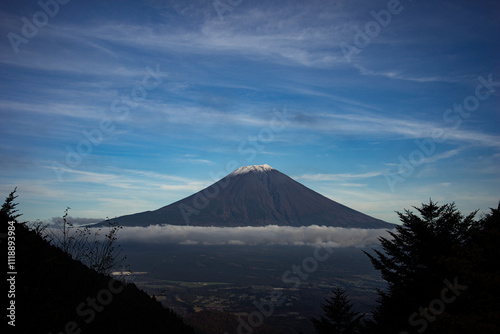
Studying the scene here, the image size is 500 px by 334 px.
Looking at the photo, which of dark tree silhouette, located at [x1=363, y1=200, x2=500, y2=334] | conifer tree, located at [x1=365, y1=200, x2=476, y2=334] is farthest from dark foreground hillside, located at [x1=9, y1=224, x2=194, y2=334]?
conifer tree, located at [x1=365, y1=200, x2=476, y2=334]

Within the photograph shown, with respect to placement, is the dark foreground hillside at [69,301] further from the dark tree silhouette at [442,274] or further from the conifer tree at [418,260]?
the conifer tree at [418,260]

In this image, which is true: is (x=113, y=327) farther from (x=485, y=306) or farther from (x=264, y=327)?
(x=264, y=327)

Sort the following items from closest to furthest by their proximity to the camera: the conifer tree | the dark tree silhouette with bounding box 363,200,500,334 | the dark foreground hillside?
1. the dark foreground hillside
2. the dark tree silhouette with bounding box 363,200,500,334
3. the conifer tree

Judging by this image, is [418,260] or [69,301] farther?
[418,260]


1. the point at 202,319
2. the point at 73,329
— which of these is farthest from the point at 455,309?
the point at 202,319

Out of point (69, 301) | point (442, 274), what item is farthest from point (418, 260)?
point (69, 301)

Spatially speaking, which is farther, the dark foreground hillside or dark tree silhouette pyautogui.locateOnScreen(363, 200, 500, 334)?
dark tree silhouette pyautogui.locateOnScreen(363, 200, 500, 334)

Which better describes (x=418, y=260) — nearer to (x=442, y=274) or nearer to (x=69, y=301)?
(x=442, y=274)

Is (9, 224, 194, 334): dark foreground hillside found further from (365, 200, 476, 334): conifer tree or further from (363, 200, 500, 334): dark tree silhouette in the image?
(365, 200, 476, 334): conifer tree

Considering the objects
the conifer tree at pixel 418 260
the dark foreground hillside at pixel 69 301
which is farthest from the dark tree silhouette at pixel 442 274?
the dark foreground hillside at pixel 69 301
